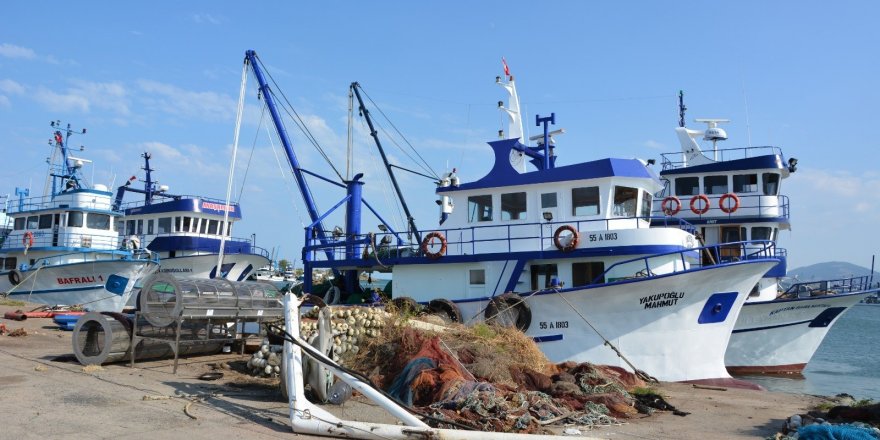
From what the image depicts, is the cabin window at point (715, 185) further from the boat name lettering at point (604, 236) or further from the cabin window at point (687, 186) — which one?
the boat name lettering at point (604, 236)

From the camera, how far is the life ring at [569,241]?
13594mm

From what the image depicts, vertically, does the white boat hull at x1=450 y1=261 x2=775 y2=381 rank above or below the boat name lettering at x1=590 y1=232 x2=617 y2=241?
below

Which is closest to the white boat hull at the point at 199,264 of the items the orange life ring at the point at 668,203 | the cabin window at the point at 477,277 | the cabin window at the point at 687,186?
the cabin window at the point at 477,277

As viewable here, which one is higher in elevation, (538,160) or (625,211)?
(538,160)

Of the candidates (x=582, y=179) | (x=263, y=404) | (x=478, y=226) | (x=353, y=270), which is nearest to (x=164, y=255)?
(x=353, y=270)

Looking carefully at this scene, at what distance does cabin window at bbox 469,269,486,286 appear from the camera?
14.8 metres

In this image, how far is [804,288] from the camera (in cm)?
1873

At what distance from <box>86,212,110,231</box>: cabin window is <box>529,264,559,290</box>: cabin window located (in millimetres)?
18307

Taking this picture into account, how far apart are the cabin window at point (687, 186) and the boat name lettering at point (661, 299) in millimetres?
10731

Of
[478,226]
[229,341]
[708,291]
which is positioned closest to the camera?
[229,341]

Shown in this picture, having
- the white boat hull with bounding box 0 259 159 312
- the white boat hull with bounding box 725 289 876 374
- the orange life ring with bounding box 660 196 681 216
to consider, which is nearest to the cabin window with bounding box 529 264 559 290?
the white boat hull with bounding box 725 289 876 374

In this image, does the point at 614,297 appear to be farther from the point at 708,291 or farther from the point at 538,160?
the point at 538,160

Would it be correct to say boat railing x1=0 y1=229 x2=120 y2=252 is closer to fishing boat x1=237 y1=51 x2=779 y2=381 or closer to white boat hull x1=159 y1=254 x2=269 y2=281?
white boat hull x1=159 y1=254 x2=269 y2=281

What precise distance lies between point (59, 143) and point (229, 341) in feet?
71.2
